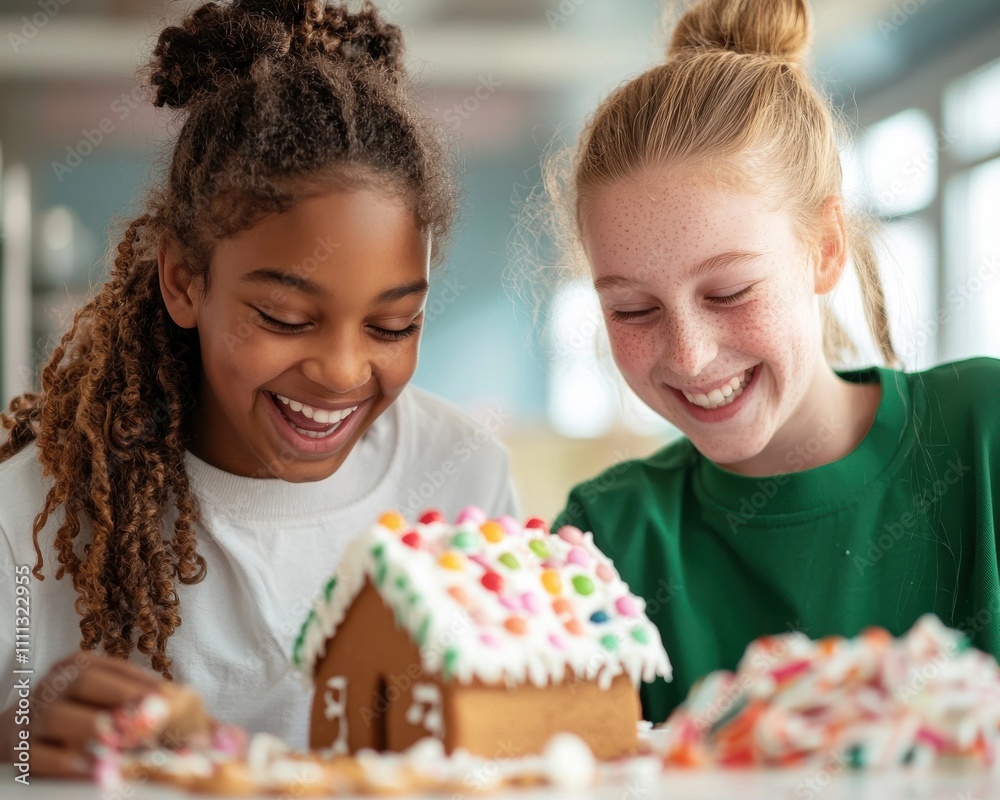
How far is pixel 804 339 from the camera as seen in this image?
1469 mm

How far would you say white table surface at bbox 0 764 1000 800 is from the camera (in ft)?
2.50

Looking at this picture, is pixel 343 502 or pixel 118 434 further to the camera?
pixel 343 502

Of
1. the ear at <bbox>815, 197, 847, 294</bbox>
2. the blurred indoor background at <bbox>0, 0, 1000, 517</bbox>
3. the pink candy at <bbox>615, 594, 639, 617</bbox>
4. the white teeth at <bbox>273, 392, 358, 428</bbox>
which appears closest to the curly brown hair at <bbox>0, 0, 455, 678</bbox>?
the white teeth at <bbox>273, 392, 358, 428</bbox>

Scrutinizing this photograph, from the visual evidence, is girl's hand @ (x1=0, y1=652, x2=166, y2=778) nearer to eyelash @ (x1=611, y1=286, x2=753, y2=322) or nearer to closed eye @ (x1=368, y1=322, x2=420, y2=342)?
closed eye @ (x1=368, y1=322, x2=420, y2=342)

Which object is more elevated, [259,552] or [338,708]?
[259,552]

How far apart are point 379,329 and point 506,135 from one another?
6.54m

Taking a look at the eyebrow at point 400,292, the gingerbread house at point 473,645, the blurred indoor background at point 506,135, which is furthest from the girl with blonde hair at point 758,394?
the blurred indoor background at point 506,135

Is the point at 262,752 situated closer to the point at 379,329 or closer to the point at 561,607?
the point at 561,607

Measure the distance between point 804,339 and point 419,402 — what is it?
2.39ft

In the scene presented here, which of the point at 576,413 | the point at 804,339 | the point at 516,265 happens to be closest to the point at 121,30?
the point at 576,413

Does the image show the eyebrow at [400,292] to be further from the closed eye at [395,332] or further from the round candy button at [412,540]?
the round candy button at [412,540]

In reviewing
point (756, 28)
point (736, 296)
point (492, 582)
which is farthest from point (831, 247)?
point (492, 582)

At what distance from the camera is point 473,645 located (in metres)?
0.91

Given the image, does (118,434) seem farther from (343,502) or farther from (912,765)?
(912,765)
